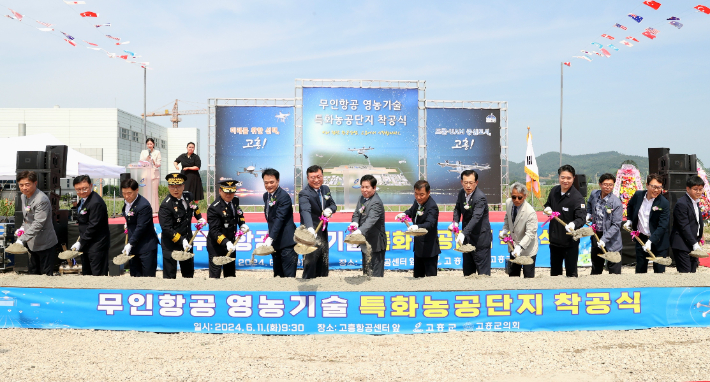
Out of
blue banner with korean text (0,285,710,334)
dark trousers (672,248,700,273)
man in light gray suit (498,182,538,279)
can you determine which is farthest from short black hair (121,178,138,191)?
dark trousers (672,248,700,273)

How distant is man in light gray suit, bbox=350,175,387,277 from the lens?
183 inches

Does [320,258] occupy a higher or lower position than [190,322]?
higher

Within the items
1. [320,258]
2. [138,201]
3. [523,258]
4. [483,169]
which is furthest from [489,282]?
[483,169]

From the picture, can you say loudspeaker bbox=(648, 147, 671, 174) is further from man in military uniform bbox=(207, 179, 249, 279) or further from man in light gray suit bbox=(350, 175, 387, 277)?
man in military uniform bbox=(207, 179, 249, 279)

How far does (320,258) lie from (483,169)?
370 inches

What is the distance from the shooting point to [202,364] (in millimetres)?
3449

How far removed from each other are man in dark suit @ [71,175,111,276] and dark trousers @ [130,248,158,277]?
1.29ft

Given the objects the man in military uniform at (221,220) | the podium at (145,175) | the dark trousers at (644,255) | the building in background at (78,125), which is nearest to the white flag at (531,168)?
the dark trousers at (644,255)

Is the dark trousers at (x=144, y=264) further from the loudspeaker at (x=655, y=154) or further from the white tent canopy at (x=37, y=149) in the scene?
the loudspeaker at (x=655, y=154)

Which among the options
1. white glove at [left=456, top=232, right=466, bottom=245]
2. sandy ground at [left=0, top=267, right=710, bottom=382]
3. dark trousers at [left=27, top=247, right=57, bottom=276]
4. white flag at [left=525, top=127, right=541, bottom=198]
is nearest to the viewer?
sandy ground at [left=0, top=267, right=710, bottom=382]

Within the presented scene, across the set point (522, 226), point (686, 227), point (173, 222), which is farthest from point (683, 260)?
point (173, 222)

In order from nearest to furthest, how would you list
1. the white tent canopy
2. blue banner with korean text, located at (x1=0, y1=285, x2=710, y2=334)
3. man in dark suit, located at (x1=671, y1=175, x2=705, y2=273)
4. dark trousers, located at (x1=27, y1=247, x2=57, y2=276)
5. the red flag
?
blue banner with korean text, located at (x1=0, y1=285, x2=710, y2=334) < man in dark suit, located at (x1=671, y1=175, x2=705, y2=273) < dark trousers, located at (x1=27, y1=247, x2=57, y2=276) < the red flag < the white tent canopy

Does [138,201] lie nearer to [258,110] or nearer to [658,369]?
[658,369]

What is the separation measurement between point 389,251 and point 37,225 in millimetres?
4836
